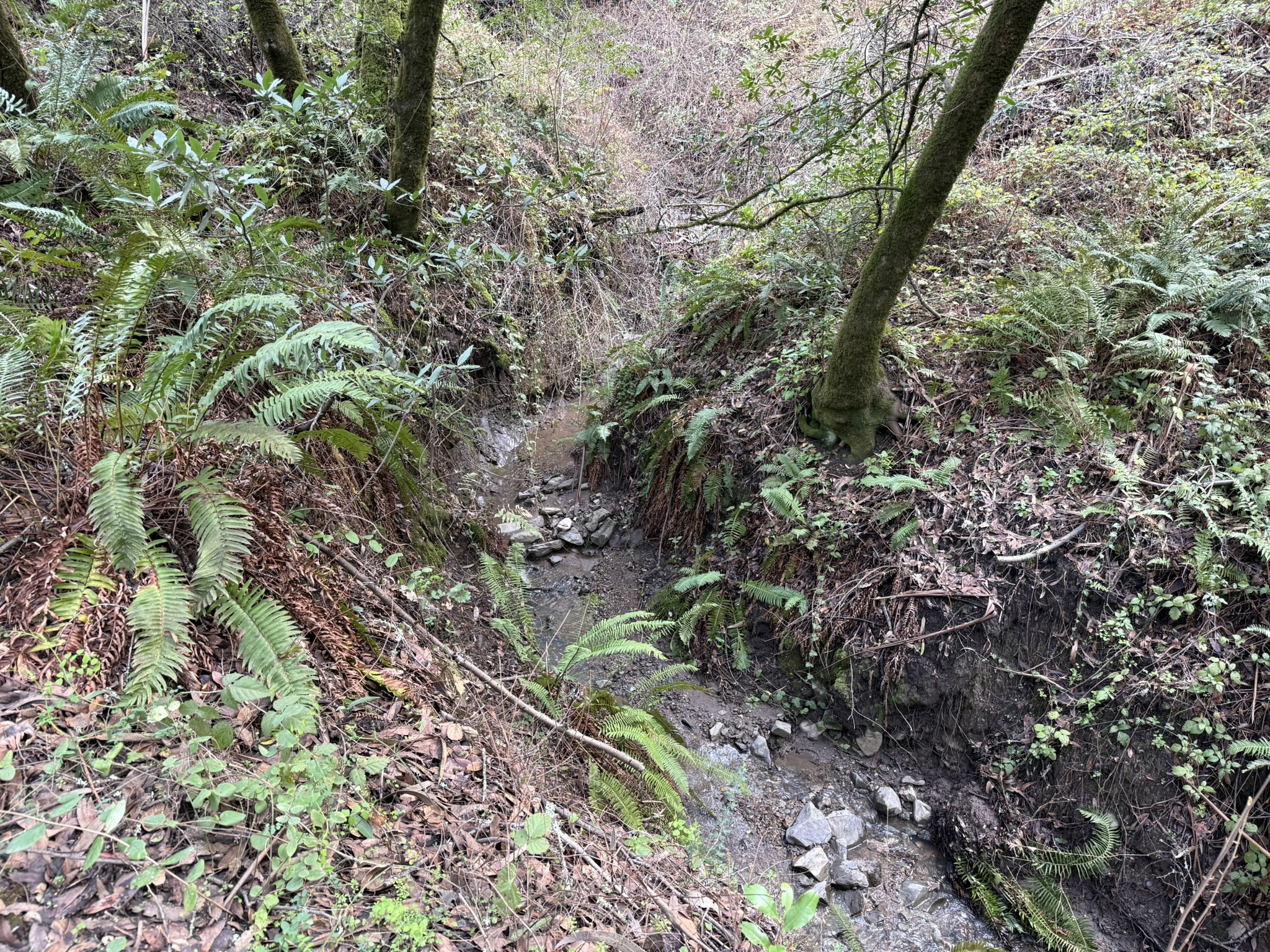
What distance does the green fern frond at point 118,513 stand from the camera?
2.01 meters

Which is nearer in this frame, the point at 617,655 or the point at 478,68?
the point at 617,655

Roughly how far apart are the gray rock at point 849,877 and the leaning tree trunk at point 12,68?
6521 mm

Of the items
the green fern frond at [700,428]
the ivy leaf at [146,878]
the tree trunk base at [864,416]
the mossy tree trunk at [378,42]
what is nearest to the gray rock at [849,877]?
the tree trunk base at [864,416]

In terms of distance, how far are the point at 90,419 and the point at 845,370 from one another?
4.01 metres

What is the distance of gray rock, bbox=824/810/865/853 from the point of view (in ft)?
11.3

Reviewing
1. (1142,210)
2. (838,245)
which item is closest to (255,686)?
(838,245)

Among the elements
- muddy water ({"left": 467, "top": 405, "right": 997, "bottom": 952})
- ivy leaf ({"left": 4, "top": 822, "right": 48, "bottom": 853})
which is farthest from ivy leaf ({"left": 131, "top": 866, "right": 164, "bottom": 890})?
muddy water ({"left": 467, "top": 405, "right": 997, "bottom": 952})

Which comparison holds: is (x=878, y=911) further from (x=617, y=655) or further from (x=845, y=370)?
(x=845, y=370)

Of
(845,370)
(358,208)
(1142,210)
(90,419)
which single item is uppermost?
(1142,210)

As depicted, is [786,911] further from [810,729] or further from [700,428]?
[700,428]

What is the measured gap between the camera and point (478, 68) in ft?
24.0

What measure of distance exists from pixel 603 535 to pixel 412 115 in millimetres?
3761

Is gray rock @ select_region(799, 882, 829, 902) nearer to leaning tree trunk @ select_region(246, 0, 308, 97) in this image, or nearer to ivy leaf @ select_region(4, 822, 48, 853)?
ivy leaf @ select_region(4, 822, 48, 853)

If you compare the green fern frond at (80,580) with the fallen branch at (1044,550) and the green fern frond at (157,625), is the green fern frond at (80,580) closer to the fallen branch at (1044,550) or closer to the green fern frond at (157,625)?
the green fern frond at (157,625)
